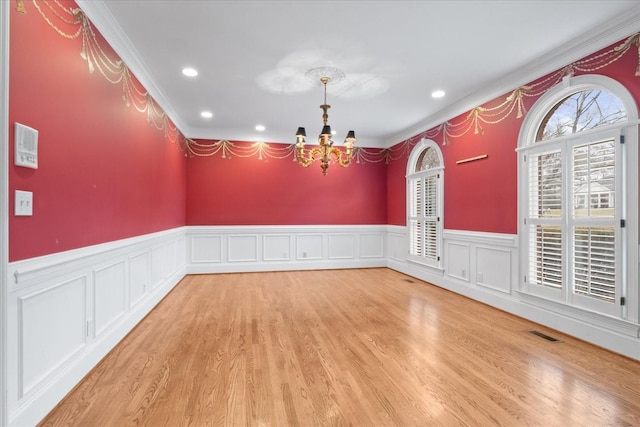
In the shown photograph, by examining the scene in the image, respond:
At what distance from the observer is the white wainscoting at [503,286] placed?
9.66 feet

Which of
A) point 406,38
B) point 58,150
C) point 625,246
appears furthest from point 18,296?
point 625,246

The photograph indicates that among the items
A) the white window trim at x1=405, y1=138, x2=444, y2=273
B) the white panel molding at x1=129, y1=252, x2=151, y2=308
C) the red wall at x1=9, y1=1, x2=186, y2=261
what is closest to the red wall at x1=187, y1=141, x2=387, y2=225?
the white window trim at x1=405, y1=138, x2=444, y2=273

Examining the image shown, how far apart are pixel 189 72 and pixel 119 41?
89cm

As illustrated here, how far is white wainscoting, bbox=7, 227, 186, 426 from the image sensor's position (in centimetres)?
177

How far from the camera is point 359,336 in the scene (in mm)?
3279

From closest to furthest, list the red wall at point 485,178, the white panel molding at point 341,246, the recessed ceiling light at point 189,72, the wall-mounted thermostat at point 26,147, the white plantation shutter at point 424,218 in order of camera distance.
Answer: the wall-mounted thermostat at point 26,147, the recessed ceiling light at point 189,72, the red wall at point 485,178, the white plantation shutter at point 424,218, the white panel molding at point 341,246

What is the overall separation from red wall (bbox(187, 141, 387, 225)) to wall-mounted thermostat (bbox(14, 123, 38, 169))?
4.81 m

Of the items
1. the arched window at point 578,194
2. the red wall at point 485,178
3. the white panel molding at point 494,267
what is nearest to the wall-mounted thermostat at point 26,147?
the arched window at point 578,194

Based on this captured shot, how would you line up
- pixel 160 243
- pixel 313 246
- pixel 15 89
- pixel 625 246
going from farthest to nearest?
1. pixel 313 246
2. pixel 160 243
3. pixel 625 246
4. pixel 15 89

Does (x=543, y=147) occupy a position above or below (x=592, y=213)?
above

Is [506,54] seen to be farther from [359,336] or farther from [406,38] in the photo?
[359,336]

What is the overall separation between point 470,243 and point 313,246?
11.0ft

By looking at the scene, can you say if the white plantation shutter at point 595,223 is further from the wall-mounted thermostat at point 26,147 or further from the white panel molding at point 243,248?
the white panel molding at point 243,248

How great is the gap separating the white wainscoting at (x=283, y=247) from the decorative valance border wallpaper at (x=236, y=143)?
63.2 inches
